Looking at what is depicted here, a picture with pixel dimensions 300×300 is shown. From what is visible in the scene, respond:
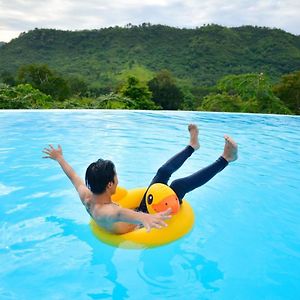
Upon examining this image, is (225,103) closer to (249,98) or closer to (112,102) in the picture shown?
(249,98)

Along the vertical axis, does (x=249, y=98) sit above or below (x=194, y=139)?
above

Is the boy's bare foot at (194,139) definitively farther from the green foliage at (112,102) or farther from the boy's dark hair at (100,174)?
the green foliage at (112,102)

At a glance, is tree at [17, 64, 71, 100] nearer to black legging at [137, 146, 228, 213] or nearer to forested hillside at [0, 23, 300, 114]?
forested hillside at [0, 23, 300, 114]

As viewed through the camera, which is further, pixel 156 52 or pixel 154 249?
pixel 156 52

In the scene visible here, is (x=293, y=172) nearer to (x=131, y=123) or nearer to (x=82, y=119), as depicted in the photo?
(x=131, y=123)

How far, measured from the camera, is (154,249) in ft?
8.22

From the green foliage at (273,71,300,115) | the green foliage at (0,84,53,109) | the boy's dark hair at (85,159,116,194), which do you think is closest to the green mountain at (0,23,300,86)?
the green foliage at (273,71,300,115)

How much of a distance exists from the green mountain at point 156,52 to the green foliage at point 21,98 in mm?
18014

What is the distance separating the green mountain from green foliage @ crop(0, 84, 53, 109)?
59.1 feet

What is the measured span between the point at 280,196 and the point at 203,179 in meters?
1.47

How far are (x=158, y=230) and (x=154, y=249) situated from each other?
14 cm

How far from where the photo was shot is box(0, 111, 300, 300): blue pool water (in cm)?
216

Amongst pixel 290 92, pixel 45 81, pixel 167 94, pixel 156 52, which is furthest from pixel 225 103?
pixel 156 52

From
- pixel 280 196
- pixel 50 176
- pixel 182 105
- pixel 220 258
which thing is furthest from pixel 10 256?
pixel 182 105
